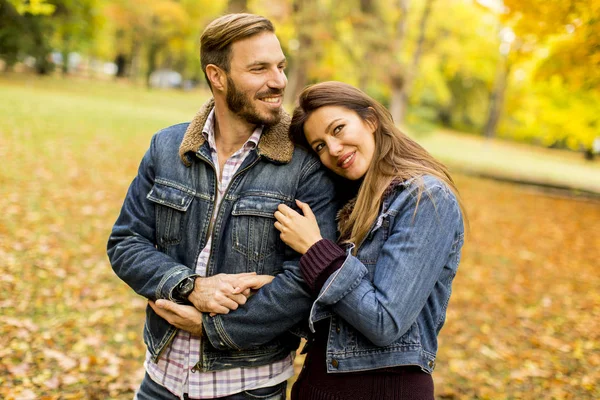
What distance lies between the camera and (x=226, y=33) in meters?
2.32

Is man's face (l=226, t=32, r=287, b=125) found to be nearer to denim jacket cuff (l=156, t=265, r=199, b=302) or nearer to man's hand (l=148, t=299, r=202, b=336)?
denim jacket cuff (l=156, t=265, r=199, b=302)

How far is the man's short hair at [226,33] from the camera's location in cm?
230

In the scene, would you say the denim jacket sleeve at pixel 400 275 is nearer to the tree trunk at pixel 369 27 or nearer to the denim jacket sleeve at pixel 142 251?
the denim jacket sleeve at pixel 142 251

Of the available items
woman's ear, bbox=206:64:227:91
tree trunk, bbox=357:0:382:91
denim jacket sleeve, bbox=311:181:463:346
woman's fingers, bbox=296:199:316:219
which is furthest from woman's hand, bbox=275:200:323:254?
tree trunk, bbox=357:0:382:91

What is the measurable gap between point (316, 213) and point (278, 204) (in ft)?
0.57

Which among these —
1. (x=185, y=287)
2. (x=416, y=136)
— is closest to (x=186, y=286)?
(x=185, y=287)

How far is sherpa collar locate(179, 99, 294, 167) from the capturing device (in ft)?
7.80

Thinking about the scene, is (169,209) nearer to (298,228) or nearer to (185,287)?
→ (185,287)

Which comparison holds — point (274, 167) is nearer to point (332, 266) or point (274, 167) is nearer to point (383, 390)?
point (332, 266)

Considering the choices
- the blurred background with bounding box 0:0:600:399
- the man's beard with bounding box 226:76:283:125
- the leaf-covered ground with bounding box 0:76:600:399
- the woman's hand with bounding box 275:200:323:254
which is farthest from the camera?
the blurred background with bounding box 0:0:600:399

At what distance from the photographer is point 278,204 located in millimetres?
2328

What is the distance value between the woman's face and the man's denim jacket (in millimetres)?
159

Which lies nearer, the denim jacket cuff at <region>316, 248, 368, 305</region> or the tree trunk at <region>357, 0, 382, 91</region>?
the denim jacket cuff at <region>316, 248, 368, 305</region>

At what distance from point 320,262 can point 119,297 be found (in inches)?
184
